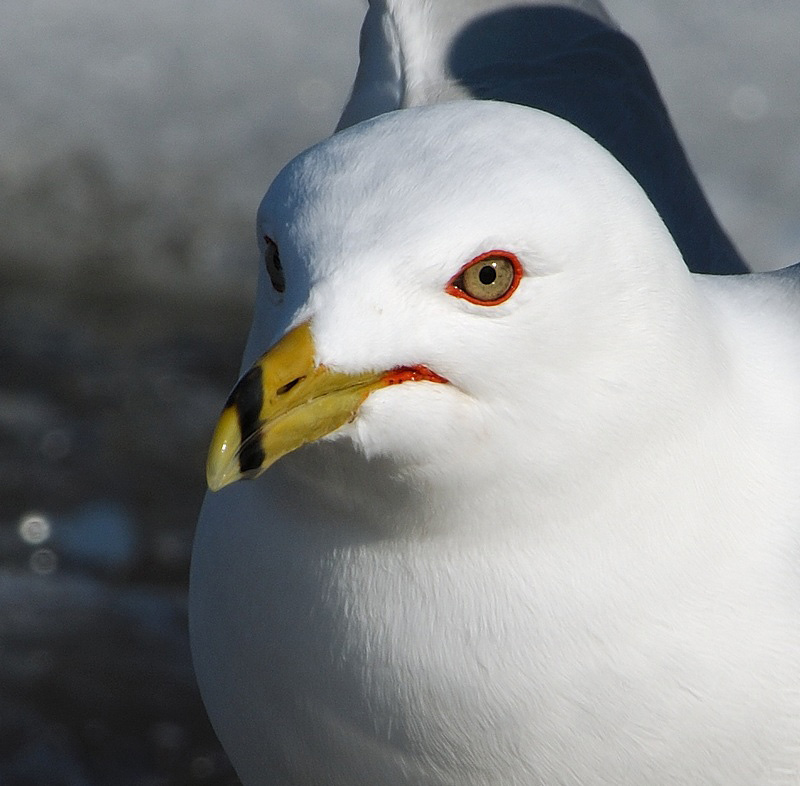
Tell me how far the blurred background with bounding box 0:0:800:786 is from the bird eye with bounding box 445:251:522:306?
2051 mm

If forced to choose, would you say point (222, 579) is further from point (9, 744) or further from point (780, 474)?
point (9, 744)

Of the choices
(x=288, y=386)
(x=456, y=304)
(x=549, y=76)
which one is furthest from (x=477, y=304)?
(x=549, y=76)

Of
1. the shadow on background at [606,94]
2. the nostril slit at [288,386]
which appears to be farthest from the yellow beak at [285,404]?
the shadow on background at [606,94]

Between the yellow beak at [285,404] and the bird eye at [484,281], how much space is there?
3.9 inches

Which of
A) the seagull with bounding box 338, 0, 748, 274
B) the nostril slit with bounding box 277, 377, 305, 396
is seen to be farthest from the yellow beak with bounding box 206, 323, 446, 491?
the seagull with bounding box 338, 0, 748, 274

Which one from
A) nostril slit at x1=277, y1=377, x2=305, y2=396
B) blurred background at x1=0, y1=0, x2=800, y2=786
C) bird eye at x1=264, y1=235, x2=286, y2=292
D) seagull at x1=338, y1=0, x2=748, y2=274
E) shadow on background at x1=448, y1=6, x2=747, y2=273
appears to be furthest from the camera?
blurred background at x1=0, y1=0, x2=800, y2=786

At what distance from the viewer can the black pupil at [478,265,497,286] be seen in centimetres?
182

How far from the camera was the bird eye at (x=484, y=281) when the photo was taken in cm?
181

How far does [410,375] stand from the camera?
1.81 meters

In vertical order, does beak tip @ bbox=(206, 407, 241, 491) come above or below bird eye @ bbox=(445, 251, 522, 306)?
below

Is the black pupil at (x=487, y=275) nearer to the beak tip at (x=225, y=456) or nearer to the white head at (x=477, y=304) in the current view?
the white head at (x=477, y=304)

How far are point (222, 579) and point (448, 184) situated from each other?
0.80 m

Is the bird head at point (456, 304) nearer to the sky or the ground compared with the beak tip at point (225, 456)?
nearer to the sky

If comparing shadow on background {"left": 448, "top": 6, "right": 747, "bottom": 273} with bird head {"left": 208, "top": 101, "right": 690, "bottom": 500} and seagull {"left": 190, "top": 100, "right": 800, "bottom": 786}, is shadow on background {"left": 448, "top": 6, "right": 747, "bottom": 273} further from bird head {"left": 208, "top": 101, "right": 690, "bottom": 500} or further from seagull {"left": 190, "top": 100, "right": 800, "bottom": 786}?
bird head {"left": 208, "top": 101, "right": 690, "bottom": 500}
